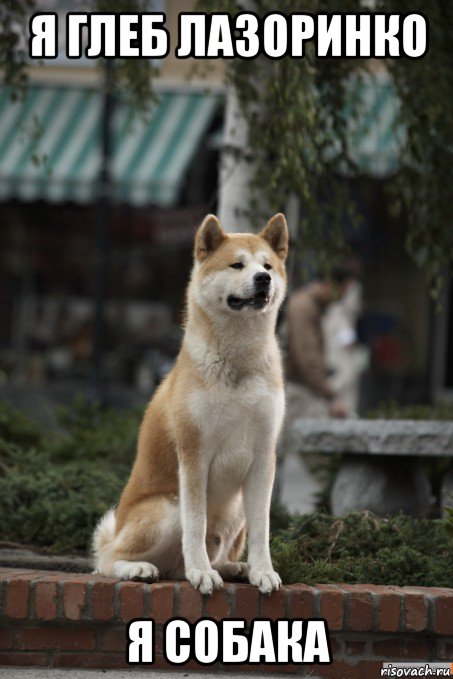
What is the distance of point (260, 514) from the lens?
4.30 meters

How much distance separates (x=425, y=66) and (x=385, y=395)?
9.30 meters

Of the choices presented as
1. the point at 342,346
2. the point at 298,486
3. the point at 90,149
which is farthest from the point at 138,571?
the point at 90,149

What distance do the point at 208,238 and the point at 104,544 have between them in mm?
1393

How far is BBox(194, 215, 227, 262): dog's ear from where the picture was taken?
4305mm

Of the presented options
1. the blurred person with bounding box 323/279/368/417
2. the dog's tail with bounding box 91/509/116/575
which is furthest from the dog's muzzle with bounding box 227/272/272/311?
the blurred person with bounding box 323/279/368/417

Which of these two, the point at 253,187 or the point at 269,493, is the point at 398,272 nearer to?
the point at 253,187

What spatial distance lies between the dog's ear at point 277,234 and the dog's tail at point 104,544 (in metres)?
1.36

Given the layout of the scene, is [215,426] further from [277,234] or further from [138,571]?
[277,234]

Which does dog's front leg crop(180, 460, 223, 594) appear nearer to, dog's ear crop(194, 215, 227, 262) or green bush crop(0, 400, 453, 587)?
green bush crop(0, 400, 453, 587)

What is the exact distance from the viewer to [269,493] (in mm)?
4312

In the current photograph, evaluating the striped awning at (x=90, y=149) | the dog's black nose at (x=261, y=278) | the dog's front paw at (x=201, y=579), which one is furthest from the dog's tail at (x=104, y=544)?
the striped awning at (x=90, y=149)

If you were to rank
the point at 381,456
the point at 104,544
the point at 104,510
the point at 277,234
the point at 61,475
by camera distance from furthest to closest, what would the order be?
the point at 381,456, the point at 61,475, the point at 104,510, the point at 104,544, the point at 277,234

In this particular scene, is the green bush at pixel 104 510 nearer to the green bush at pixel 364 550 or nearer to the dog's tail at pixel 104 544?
the green bush at pixel 364 550

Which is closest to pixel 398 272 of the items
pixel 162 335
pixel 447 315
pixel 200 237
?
pixel 447 315
